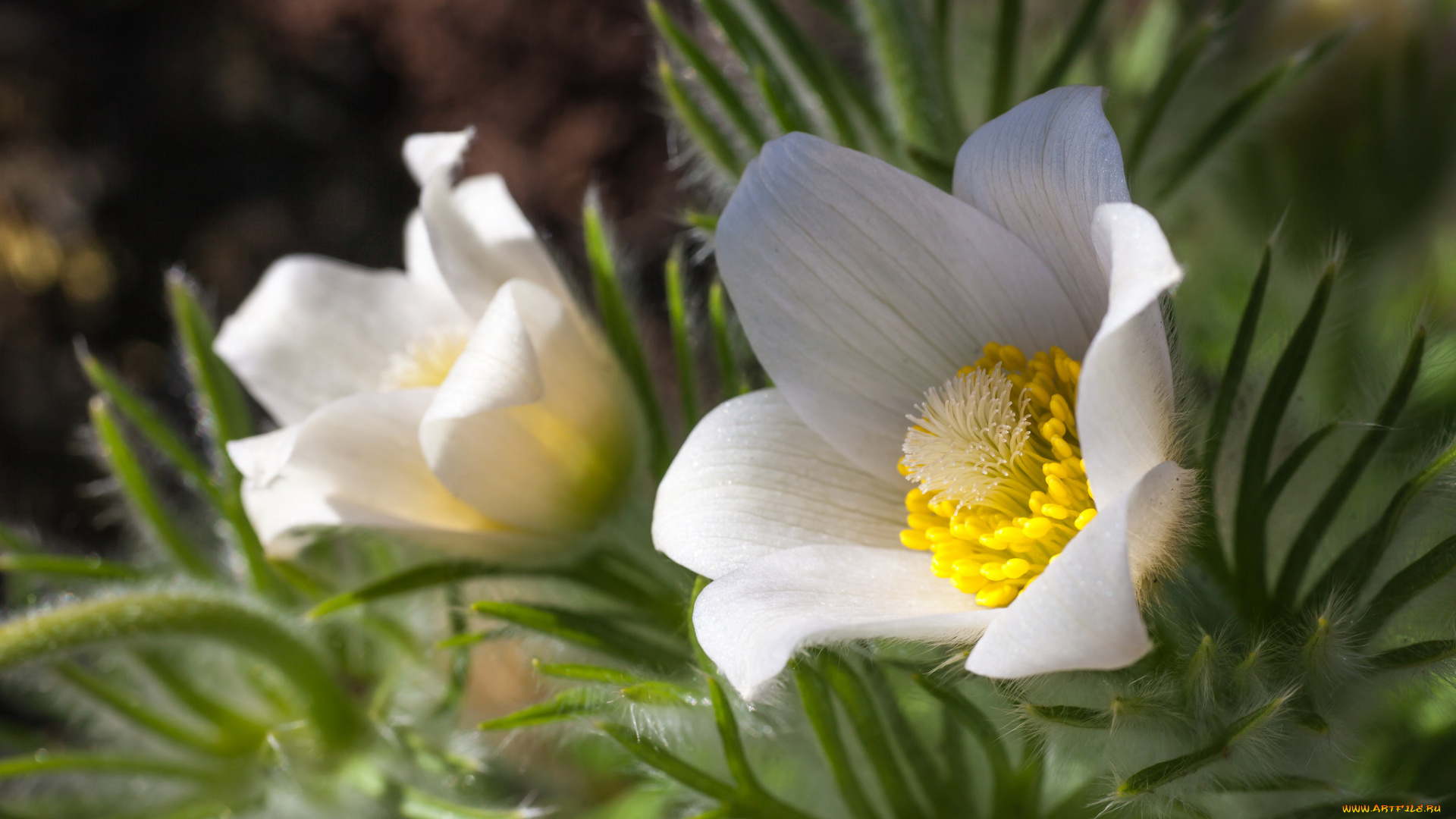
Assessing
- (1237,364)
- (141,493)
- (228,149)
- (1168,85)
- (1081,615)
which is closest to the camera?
(1081,615)

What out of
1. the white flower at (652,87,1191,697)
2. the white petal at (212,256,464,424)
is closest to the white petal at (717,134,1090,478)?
the white flower at (652,87,1191,697)

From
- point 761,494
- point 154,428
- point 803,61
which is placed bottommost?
point 154,428

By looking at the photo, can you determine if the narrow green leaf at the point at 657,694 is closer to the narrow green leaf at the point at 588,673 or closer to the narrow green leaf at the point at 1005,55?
the narrow green leaf at the point at 588,673

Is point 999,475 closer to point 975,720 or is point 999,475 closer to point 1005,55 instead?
point 975,720

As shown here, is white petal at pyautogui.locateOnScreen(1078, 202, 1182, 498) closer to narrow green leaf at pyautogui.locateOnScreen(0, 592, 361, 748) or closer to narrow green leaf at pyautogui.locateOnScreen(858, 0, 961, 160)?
narrow green leaf at pyautogui.locateOnScreen(858, 0, 961, 160)

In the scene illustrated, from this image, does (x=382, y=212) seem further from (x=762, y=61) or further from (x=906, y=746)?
(x=906, y=746)

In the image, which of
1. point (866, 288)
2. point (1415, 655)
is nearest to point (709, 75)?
point (866, 288)

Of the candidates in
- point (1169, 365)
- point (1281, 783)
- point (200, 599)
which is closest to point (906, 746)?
point (1281, 783)
